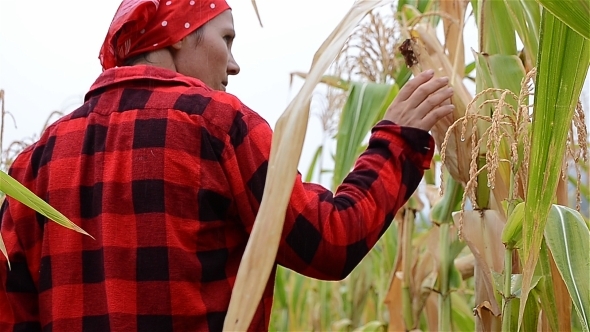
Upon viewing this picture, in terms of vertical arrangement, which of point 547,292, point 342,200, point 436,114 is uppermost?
point 436,114

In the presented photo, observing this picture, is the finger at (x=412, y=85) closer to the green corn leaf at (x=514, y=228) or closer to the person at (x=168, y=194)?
the person at (x=168, y=194)

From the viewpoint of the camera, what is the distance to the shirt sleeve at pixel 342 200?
960 millimetres

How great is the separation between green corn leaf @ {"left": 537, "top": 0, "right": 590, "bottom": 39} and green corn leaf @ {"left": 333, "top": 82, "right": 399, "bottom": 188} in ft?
2.59

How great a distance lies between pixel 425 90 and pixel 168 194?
15.2 inches

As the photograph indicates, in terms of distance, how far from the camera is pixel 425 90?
3.61ft

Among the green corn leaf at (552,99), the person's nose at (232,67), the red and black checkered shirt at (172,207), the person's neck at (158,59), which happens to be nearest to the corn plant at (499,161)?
the green corn leaf at (552,99)

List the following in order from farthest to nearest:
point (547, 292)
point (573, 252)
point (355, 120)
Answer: point (355, 120) < point (547, 292) < point (573, 252)

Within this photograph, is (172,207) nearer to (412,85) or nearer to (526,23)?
(412,85)

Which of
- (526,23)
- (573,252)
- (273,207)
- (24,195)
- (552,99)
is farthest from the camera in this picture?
(526,23)

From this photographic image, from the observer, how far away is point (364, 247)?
39.9 inches

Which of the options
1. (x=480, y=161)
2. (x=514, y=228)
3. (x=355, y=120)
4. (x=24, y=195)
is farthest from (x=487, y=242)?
(x=24, y=195)

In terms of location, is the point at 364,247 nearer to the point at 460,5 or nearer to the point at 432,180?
the point at 460,5

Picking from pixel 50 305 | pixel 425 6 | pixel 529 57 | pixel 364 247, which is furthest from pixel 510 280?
pixel 425 6

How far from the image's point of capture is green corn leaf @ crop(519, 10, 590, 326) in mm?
612
